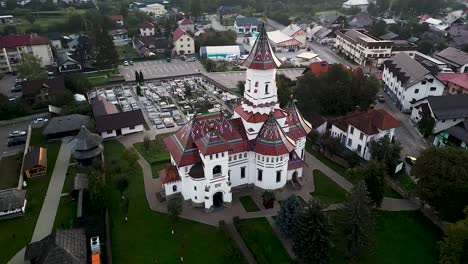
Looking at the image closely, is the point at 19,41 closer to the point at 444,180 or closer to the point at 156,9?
the point at 156,9

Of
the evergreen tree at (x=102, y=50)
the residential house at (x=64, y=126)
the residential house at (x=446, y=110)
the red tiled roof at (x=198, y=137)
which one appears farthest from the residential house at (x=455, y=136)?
the evergreen tree at (x=102, y=50)

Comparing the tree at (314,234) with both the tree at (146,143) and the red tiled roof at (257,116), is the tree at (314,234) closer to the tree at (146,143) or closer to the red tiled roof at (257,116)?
the red tiled roof at (257,116)

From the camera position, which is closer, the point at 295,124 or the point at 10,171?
the point at 295,124

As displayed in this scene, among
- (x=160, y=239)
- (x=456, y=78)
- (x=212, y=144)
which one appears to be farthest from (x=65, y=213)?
(x=456, y=78)

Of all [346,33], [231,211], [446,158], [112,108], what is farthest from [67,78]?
[346,33]

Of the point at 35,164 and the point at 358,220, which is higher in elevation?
the point at 358,220

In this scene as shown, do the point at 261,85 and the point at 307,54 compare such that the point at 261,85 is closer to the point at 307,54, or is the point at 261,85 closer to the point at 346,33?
the point at 307,54
